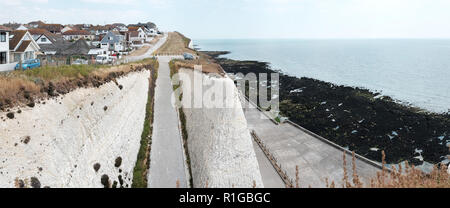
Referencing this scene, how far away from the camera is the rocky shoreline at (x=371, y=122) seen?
1210 inches

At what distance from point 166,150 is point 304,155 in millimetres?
13566

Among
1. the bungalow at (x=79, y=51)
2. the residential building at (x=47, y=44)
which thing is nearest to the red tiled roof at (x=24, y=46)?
the bungalow at (x=79, y=51)

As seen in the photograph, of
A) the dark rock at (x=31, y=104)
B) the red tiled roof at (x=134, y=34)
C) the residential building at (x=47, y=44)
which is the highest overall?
the red tiled roof at (x=134, y=34)

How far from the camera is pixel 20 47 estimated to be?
3047 centimetres

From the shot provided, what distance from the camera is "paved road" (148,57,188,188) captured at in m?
18.5

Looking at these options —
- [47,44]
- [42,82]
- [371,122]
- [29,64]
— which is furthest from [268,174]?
[47,44]

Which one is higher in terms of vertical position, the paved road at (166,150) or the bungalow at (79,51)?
the bungalow at (79,51)

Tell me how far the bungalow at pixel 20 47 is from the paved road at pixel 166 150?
14623 mm

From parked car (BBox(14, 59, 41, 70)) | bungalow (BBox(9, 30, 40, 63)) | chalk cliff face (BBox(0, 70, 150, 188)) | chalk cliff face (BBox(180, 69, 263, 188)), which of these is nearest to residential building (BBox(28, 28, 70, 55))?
bungalow (BBox(9, 30, 40, 63))

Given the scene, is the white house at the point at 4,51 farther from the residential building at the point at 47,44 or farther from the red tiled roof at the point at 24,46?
the residential building at the point at 47,44

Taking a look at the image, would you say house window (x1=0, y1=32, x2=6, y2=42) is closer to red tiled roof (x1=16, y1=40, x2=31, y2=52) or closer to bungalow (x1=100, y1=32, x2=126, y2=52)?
red tiled roof (x1=16, y1=40, x2=31, y2=52)

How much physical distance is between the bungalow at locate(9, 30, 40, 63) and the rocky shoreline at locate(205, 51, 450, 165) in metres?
33.6

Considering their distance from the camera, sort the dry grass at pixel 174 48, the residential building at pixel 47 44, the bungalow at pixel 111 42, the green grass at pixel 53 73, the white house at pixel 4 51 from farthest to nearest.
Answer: the dry grass at pixel 174 48 < the bungalow at pixel 111 42 < the residential building at pixel 47 44 < the white house at pixel 4 51 < the green grass at pixel 53 73
